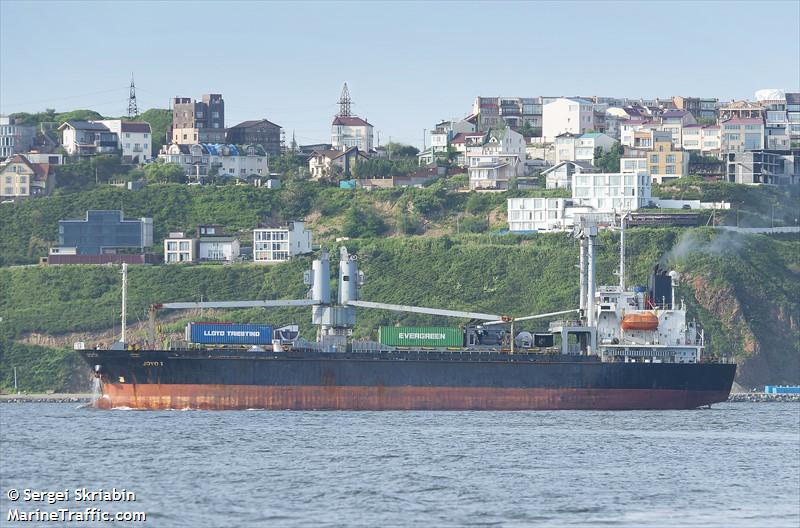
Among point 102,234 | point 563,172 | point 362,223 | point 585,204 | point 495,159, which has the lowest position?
point 102,234

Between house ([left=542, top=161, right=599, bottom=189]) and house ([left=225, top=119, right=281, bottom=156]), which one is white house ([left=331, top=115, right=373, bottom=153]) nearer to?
house ([left=225, top=119, right=281, bottom=156])

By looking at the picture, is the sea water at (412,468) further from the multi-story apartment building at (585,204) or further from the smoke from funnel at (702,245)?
the multi-story apartment building at (585,204)

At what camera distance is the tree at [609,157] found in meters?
147

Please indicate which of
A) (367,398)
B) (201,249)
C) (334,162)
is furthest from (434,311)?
(334,162)

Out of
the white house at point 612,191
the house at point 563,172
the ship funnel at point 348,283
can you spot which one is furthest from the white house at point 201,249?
the ship funnel at point 348,283

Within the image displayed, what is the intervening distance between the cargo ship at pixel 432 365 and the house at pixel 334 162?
68.1m

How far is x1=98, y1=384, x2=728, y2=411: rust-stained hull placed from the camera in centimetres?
7962

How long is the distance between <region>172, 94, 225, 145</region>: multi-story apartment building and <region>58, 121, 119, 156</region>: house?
30.7 feet

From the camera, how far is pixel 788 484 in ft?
172

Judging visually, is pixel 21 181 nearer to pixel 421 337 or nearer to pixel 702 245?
pixel 702 245

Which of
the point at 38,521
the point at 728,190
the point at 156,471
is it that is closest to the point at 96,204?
the point at 728,190

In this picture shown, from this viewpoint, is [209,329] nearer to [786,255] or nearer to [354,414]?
[354,414]

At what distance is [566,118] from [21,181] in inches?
2214

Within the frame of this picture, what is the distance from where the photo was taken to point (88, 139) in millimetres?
160125
